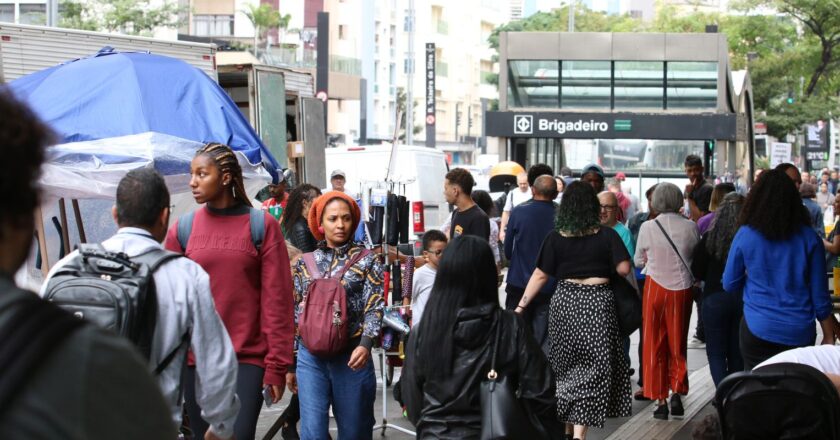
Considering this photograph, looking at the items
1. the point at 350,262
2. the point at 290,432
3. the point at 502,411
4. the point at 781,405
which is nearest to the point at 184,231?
the point at 350,262

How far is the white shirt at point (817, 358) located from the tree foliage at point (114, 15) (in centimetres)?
4201

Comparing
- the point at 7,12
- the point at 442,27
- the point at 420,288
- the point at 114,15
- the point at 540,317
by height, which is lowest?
the point at 540,317

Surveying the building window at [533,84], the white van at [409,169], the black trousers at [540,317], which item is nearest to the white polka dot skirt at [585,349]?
the black trousers at [540,317]

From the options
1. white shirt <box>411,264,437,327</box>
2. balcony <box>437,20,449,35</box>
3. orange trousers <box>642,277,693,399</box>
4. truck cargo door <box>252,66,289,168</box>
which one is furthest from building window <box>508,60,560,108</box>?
balcony <box>437,20,449,35</box>

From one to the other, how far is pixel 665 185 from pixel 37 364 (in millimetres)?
8461

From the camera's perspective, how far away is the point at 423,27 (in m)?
92.2

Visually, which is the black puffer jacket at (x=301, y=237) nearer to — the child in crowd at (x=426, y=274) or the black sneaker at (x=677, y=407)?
the child in crowd at (x=426, y=274)

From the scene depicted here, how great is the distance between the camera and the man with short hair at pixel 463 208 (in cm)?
1047

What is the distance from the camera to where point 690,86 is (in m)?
31.3

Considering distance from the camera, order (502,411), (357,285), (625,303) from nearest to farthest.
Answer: (502,411) → (357,285) → (625,303)

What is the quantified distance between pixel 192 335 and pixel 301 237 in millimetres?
5977

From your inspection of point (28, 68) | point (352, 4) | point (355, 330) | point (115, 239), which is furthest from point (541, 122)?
point (352, 4)

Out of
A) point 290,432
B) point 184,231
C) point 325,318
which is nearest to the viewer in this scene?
point 184,231

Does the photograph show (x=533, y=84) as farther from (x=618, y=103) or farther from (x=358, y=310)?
(x=358, y=310)
